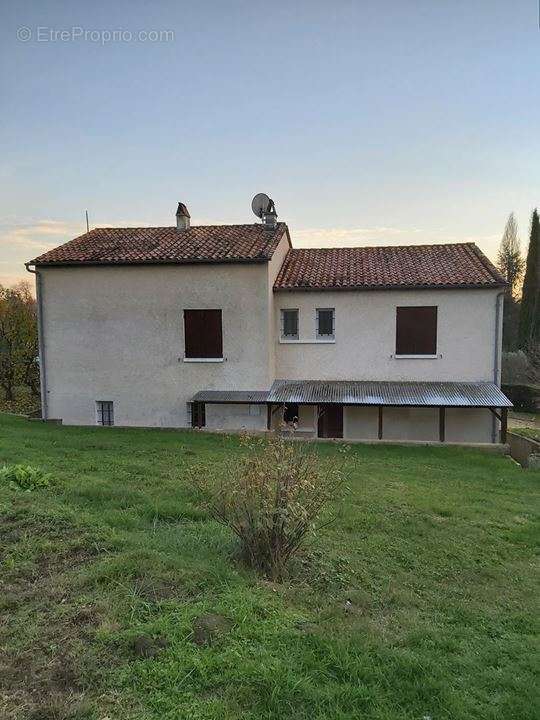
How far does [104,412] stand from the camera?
17.4m

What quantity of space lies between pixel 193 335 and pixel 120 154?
6.71m

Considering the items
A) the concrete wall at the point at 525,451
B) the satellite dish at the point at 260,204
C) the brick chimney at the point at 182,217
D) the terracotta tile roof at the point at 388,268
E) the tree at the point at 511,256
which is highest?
the tree at the point at 511,256

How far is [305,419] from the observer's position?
17.4 metres

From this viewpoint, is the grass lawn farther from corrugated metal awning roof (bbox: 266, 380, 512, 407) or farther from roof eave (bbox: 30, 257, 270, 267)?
roof eave (bbox: 30, 257, 270, 267)

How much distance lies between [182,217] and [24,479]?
13951 millimetres

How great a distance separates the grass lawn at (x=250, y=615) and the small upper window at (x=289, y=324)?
10074 millimetres

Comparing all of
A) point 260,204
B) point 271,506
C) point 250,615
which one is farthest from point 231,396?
point 250,615

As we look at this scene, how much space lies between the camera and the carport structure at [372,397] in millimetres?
14977

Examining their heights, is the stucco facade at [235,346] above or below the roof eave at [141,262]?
below

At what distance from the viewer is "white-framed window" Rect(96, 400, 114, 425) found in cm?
1730

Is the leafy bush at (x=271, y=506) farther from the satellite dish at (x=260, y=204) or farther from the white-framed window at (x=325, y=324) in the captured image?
the satellite dish at (x=260, y=204)

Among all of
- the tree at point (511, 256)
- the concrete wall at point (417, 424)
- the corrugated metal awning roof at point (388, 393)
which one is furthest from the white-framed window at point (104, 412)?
the tree at point (511, 256)

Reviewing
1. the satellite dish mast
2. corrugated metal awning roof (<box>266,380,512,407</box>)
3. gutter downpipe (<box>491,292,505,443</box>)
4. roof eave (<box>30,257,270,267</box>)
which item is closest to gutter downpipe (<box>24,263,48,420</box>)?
roof eave (<box>30,257,270,267</box>)

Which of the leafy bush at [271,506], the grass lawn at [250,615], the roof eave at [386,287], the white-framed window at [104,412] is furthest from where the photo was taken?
the white-framed window at [104,412]
